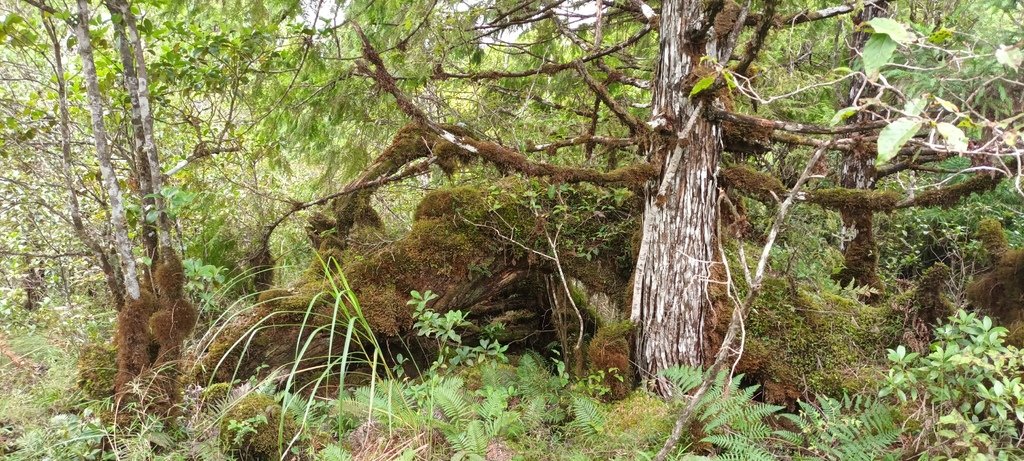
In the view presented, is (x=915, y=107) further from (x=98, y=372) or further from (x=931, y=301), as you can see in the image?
(x=98, y=372)

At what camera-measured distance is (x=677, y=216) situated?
11.9 feet

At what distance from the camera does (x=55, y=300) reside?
655 centimetres

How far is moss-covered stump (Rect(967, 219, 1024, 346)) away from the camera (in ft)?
12.2

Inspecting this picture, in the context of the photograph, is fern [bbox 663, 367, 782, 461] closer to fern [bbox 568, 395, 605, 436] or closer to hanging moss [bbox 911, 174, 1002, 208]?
fern [bbox 568, 395, 605, 436]

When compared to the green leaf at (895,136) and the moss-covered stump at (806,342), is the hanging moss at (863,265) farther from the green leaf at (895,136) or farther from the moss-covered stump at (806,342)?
the green leaf at (895,136)

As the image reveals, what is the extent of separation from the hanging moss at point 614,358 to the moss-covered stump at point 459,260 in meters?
0.63

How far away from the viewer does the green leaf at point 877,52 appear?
162 cm

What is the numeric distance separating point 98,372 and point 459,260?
8.34 ft

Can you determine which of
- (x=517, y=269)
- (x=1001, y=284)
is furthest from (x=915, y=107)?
(x=517, y=269)

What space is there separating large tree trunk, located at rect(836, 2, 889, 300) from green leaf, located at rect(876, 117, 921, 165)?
1289 millimetres

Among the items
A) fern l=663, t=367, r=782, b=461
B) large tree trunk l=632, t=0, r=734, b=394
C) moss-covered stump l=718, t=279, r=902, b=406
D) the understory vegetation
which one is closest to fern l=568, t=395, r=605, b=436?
the understory vegetation

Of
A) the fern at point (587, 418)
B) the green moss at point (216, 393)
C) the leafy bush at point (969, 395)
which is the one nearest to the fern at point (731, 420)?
the fern at point (587, 418)

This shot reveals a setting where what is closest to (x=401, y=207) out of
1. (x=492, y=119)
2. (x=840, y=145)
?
(x=492, y=119)

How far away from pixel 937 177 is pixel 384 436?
28.9 ft
